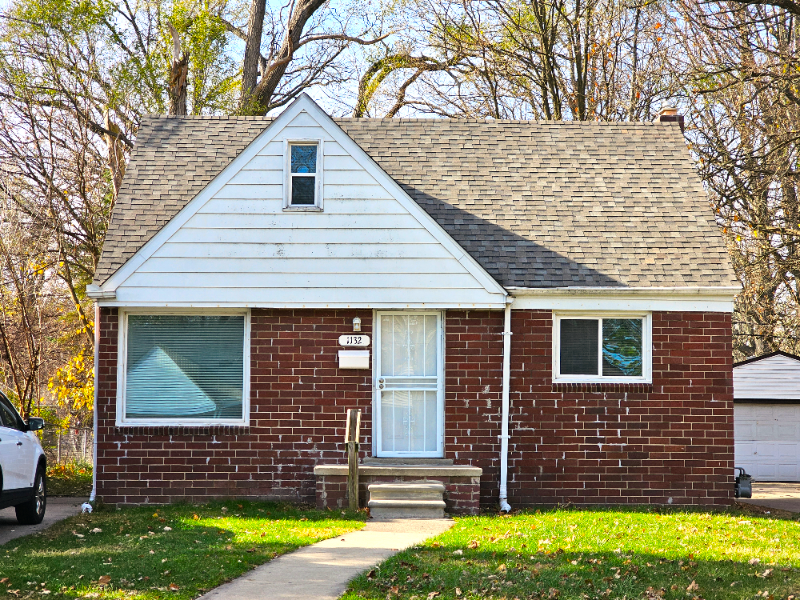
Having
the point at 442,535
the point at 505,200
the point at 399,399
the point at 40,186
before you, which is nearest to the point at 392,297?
the point at 399,399

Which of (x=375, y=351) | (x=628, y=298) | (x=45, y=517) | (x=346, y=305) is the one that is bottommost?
(x=45, y=517)

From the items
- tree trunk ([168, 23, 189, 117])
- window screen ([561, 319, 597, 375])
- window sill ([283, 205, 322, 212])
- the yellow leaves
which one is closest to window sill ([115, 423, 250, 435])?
window sill ([283, 205, 322, 212])

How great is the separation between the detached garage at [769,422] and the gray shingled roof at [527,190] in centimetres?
674

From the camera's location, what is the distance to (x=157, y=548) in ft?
28.6

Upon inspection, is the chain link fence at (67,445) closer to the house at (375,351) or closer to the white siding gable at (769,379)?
the house at (375,351)

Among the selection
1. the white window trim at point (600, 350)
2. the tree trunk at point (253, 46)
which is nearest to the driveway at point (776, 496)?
the white window trim at point (600, 350)

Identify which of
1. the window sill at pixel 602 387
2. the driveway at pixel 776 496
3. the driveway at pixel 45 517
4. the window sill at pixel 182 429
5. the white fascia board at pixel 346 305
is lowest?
the driveway at pixel 776 496

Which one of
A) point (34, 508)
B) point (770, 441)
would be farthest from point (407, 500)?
point (770, 441)

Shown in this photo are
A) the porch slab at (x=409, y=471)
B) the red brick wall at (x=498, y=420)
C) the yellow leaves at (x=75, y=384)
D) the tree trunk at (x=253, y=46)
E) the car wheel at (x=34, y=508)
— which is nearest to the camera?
the car wheel at (x=34, y=508)

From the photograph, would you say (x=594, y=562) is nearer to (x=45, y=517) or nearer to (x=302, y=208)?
(x=302, y=208)

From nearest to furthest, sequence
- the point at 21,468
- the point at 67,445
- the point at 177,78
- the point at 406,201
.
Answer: the point at 21,468, the point at 406,201, the point at 67,445, the point at 177,78

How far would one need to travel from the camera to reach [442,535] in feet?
32.0

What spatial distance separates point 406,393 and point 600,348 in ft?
9.74

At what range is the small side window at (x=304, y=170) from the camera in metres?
12.6
